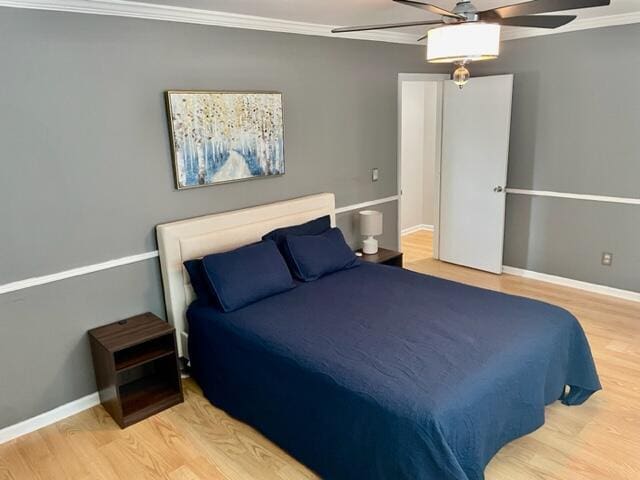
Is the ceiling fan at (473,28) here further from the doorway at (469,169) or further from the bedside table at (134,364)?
the doorway at (469,169)

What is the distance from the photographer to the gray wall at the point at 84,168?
264 centimetres

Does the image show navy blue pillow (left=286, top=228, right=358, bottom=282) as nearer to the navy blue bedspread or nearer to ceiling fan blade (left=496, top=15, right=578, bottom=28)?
the navy blue bedspread

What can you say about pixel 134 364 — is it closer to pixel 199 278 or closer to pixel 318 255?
pixel 199 278

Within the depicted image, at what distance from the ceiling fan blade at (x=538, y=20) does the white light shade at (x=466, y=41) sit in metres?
0.30

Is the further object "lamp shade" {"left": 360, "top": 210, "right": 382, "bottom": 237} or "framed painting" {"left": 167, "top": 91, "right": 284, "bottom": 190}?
"lamp shade" {"left": 360, "top": 210, "right": 382, "bottom": 237}

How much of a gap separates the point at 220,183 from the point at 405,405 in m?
2.15

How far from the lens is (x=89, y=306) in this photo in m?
2.99

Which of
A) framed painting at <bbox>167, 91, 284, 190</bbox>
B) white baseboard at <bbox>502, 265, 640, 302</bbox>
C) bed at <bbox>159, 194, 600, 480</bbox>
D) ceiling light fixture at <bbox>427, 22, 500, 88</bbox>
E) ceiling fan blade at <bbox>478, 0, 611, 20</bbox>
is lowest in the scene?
white baseboard at <bbox>502, 265, 640, 302</bbox>

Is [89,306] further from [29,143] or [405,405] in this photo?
[405,405]

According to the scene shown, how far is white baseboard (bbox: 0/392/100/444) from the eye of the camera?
2.79 m

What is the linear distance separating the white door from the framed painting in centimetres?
217

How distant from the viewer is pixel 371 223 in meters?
4.38

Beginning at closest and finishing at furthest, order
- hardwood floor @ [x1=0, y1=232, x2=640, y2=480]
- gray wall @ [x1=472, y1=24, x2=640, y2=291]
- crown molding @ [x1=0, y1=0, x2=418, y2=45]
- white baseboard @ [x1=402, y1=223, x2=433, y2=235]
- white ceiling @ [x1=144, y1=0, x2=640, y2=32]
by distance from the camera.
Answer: hardwood floor @ [x1=0, y1=232, x2=640, y2=480] → crown molding @ [x1=0, y1=0, x2=418, y2=45] → white ceiling @ [x1=144, y1=0, x2=640, y2=32] → gray wall @ [x1=472, y1=24, x2=640, y2=291] → white baseboard @ [x1=402, y1=223, x2=433, y2=235]

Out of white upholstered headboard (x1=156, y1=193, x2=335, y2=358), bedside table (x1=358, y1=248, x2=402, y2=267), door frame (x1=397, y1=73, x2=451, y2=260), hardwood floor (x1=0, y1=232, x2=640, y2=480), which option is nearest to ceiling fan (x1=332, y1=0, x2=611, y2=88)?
white upholstered headboard (x1=156, y1=193, x2=335, y2=358)
